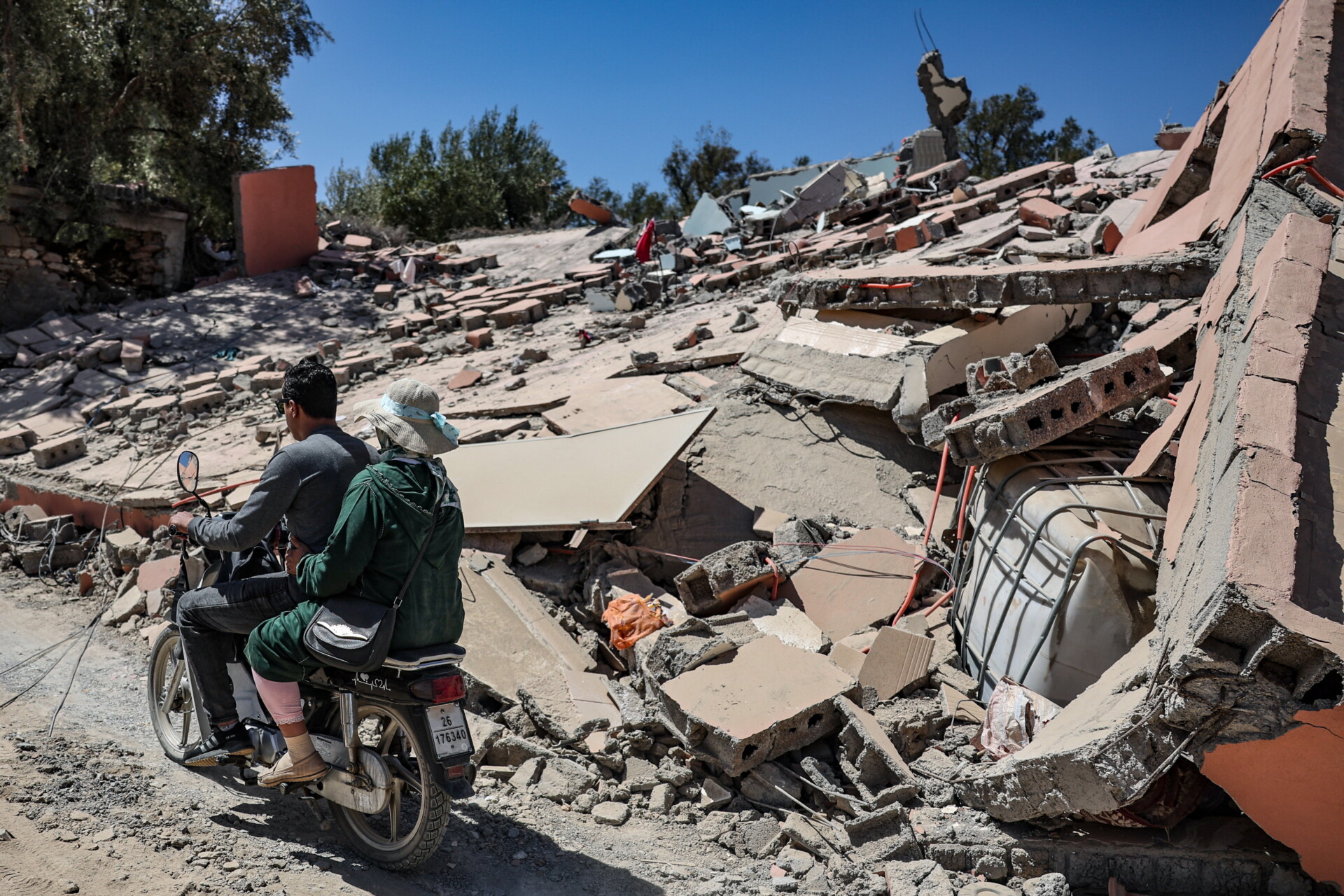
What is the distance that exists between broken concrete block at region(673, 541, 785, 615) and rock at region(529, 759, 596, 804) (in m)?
1.20

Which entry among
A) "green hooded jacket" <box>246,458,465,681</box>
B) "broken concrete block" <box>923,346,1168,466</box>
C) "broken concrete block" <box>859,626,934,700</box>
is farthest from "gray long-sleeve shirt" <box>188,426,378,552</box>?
"broken concrete block" <box>923,346,1168,466</box>

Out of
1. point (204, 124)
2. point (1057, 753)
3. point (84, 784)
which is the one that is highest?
point (204, 124)

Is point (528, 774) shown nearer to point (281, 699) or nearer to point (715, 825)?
point (715, 825)

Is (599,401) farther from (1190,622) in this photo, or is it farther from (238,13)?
(238,13)

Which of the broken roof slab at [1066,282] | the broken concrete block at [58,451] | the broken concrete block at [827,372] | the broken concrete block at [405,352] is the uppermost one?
the broken roof slab at [1066,282]

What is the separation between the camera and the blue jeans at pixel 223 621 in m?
2.96

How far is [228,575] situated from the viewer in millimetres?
3125

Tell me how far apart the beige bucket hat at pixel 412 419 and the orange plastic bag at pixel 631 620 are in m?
1.84

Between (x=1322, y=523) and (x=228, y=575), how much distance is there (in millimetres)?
3704

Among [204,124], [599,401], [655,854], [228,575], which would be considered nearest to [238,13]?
[204,124]

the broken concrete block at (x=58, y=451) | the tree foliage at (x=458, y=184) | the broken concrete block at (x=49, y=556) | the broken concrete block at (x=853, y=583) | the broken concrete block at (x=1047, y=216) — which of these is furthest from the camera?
the tree foliage at (x=458, y=184)

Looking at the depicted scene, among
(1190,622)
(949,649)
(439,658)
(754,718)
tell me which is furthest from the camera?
(949,649)

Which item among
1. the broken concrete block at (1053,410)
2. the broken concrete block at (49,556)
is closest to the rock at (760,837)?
the broken concrete block at (1053,410)

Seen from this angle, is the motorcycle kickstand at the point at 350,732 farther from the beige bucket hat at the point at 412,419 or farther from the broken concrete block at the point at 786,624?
the broken concrete block at the point at 786,624
